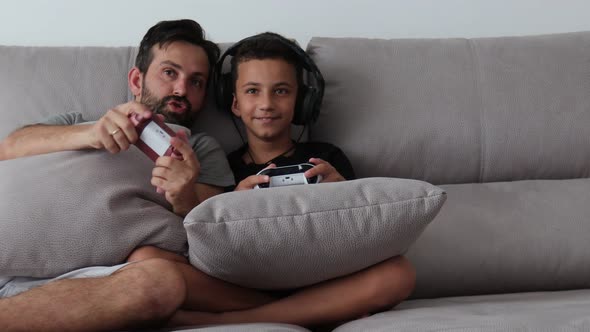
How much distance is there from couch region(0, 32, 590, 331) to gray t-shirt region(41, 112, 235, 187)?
2.9 inches

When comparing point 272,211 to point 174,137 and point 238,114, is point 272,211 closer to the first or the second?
point 174,137

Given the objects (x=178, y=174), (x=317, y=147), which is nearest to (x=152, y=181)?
(x=178, y=174)

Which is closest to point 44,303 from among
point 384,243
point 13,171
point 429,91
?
point 13,171

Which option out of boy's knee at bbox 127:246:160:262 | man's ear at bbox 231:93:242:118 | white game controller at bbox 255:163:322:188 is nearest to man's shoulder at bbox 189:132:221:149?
man's ear at bbox 231:93:242:118

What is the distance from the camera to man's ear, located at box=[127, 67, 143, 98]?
5.33 feet

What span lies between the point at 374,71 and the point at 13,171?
0.84 m

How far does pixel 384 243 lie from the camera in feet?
3.67

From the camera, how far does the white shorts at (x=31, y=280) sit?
1.15 metres

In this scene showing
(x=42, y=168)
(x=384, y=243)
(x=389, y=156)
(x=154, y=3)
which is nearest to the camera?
(x=384, y=243)

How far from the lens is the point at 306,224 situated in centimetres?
108

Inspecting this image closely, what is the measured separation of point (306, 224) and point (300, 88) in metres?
0.62

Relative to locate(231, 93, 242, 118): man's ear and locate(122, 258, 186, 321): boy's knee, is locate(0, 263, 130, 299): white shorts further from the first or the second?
locate(231, 93, 242, 118): man's ear

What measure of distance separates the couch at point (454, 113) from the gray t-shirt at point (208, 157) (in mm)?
73

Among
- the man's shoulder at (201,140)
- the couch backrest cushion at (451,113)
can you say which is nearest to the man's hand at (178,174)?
the man's shoulder at (201,140)
